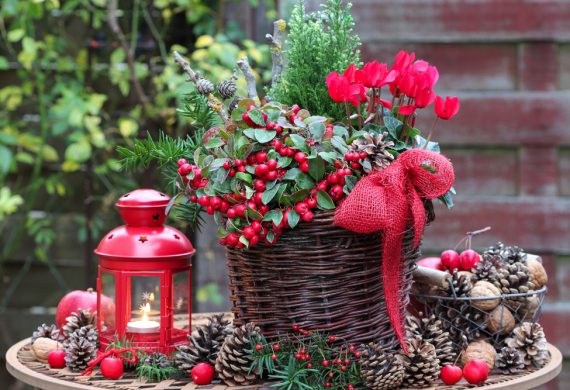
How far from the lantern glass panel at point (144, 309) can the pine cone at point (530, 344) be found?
1.84ft

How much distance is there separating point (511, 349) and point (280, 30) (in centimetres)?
62

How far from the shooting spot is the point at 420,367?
→ 122 cm

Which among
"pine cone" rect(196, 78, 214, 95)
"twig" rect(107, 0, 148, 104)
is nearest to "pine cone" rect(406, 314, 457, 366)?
"pine cone" rect(196, 78, 214, 95)

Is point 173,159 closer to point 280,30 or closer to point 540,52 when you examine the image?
point 280,30

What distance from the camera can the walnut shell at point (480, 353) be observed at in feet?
4.33

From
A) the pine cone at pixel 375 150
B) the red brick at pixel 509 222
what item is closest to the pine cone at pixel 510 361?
the pine cone at pixel 375 150

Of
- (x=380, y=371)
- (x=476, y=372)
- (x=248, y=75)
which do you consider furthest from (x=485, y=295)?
(x=248, y=75)

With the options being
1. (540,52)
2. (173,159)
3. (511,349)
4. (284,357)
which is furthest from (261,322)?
(540,52)

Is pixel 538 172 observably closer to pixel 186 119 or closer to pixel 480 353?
pixel 186 119

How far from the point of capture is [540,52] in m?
2.28

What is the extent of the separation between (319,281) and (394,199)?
0.16 metres

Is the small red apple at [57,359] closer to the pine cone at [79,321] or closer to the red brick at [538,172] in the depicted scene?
the pine cone at [79,321]

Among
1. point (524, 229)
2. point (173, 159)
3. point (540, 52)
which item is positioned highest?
point (540, 52)

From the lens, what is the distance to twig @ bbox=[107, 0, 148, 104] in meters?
2.36
